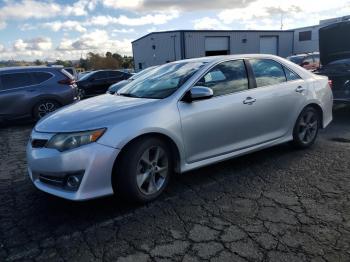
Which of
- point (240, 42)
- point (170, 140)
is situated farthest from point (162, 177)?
point (240, 42)

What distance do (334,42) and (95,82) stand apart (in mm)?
13344

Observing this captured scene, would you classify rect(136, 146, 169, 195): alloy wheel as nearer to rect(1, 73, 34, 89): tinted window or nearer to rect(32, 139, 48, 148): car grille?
rect(32, 139, 48, 148): car grille

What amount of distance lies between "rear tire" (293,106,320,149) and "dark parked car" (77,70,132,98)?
14.7m

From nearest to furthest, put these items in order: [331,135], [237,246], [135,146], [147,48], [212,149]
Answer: [237,246] → [135,146] → [212,149] → [331,135] → [147,48]

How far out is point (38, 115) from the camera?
912cm

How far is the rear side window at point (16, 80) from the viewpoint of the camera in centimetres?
886

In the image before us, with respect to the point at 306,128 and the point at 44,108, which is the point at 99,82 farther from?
the point at 306,128

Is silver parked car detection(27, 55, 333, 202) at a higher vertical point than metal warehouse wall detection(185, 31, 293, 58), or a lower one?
lower

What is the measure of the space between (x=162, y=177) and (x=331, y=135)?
395cm

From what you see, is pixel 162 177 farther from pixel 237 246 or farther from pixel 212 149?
pixel 237 246

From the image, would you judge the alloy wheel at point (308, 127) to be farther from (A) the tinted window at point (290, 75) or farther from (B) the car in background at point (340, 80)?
(B) the car in background at point (340, 80)

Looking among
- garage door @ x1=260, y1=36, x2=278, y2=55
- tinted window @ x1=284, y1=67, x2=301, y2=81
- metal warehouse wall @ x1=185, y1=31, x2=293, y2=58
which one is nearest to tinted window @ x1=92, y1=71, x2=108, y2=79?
tinted window @ x1=284, y1=67, x2=301, y2=81

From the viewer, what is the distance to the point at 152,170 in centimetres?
367

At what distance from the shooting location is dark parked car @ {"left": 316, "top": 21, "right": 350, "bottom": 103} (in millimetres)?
7383
